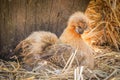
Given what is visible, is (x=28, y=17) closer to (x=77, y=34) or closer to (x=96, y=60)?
(x=77, y=34)

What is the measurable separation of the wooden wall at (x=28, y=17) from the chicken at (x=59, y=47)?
0.20 metres

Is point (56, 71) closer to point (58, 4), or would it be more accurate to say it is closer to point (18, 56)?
point (18, 56)

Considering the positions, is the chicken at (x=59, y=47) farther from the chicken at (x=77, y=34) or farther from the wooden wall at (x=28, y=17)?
the wooden wall at (x=28, y=17)

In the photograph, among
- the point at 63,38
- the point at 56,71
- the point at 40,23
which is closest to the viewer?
the point at 56,71

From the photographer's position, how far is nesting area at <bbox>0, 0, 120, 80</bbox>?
122 inches

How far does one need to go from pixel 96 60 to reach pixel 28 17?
827mm

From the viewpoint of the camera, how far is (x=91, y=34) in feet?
13.2

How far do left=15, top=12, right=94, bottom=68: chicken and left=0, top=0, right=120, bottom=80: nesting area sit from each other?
43 mm

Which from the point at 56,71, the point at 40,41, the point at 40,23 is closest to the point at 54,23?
the point at 40,23

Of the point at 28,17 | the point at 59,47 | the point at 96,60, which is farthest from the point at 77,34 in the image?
the point at 28,17

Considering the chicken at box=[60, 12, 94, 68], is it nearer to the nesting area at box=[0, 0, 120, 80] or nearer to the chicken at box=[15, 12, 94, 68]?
the chicken at box=[15, 12, 94, 68]

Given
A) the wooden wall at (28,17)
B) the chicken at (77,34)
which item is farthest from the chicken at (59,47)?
the wooden wall at (28,17)

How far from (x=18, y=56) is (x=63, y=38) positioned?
51cm

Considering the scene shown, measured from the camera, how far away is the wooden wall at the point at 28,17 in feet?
11.4
